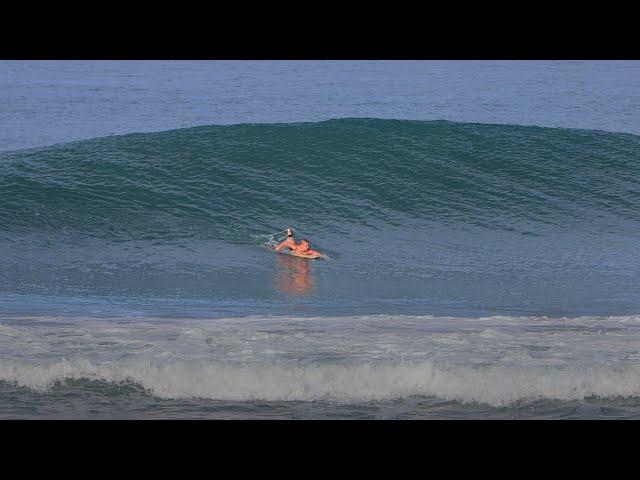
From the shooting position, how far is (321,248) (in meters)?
16.9

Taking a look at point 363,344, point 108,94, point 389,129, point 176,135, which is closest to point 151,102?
point 108,94

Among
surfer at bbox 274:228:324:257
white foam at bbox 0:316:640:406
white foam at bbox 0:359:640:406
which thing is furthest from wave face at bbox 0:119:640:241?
white foam at bbox 0:359:640:406

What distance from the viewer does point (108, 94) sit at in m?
28.9

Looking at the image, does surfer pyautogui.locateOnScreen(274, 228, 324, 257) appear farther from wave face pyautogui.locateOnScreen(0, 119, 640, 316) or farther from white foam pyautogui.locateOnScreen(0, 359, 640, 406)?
white foam pyautogui.locateOnScreen(0, 359, 640, 406)

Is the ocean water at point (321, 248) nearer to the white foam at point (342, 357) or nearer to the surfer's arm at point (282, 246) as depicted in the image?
the white foam at point (342, 357)

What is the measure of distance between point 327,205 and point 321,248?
8.08 ft

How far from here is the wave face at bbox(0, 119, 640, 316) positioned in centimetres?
1543

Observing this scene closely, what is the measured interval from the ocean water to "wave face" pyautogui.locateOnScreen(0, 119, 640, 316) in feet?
0.21

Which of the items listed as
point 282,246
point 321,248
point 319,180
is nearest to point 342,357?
point 282,246

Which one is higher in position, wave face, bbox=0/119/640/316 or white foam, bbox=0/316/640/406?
wave face, bbox=0/119/640/316

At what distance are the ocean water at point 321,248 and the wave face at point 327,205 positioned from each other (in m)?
0.06

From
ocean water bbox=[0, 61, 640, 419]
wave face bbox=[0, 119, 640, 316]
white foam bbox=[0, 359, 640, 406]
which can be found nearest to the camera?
white foam bbox=[0, 359, 640, 406]

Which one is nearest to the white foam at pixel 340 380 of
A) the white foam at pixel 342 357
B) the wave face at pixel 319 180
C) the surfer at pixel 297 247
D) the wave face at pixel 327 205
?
the white foam at pixel 342 357
